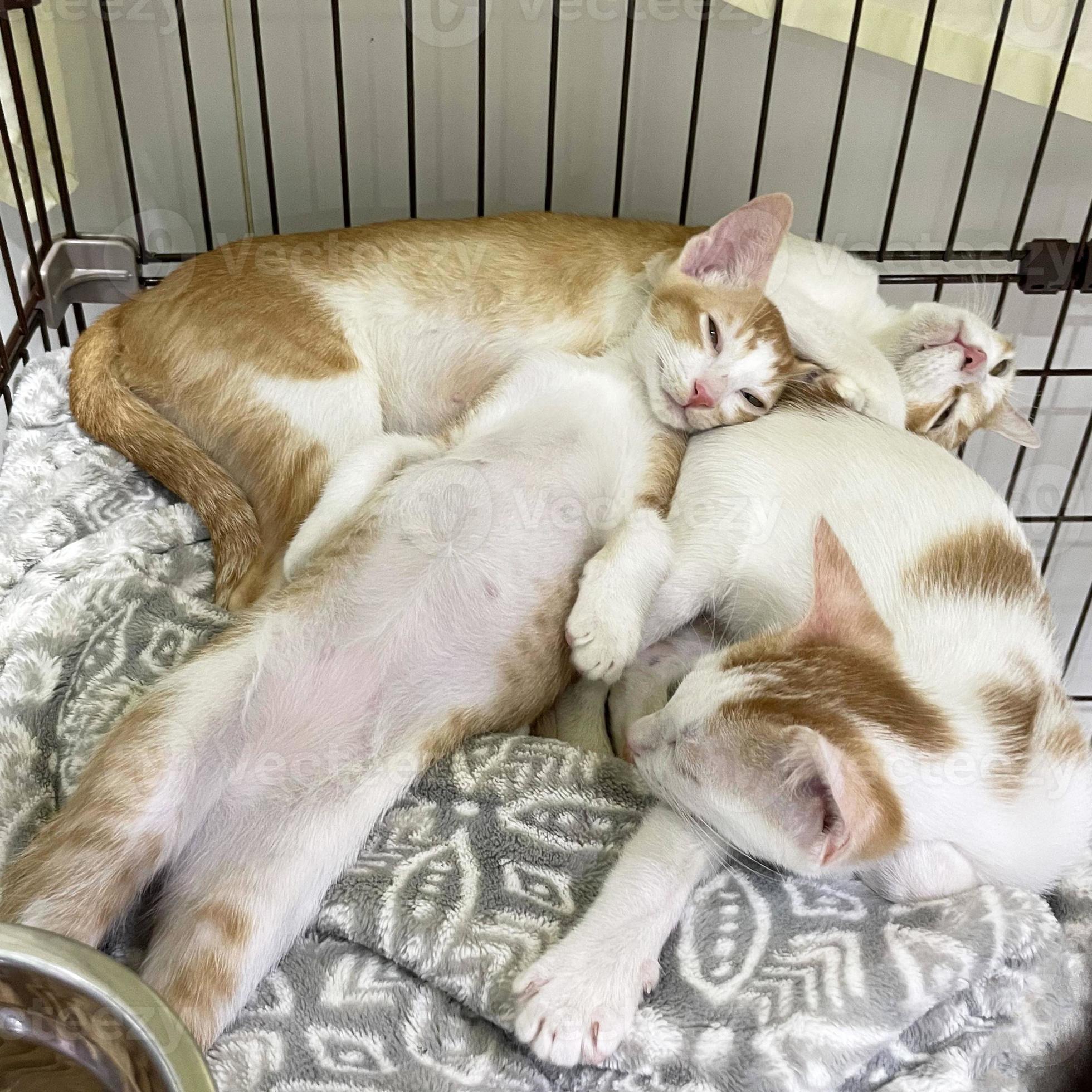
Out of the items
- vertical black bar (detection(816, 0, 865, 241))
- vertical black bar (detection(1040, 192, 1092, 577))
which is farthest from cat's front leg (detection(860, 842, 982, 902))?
vertical black bar (detection(816, 0, 865, 241))

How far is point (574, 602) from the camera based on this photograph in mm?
1410

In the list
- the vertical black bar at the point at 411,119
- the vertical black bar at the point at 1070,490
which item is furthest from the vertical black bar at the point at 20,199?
the vertical black bar at the point at 1070,490

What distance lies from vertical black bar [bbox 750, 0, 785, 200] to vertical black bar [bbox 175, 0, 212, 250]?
906mm

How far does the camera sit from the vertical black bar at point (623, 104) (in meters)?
1.68

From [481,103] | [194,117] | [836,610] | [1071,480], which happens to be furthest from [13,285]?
[1071,480]

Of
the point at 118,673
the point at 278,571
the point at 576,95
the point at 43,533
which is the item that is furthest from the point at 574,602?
the point at 576,95

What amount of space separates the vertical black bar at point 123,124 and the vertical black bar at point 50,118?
0.10m

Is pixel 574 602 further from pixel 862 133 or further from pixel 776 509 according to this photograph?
pixel 862 133

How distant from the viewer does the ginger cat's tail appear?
150 cm

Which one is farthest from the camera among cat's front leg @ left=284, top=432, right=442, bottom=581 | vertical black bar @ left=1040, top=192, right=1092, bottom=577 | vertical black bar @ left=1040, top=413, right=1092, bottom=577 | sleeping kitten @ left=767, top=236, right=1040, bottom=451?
vertical black bar @ left=1040, top=413, right=1092, bottom=577

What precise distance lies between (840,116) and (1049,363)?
61 centimetres

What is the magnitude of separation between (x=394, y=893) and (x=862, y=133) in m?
1.57

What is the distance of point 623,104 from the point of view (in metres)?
1.73

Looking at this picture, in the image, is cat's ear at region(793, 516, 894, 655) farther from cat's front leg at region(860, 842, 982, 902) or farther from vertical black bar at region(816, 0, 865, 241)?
vertical black bar at region(816, 0, 865, 241)
